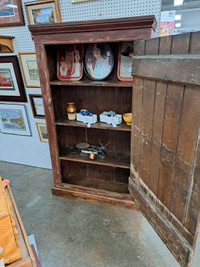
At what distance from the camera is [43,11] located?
190 centimetres

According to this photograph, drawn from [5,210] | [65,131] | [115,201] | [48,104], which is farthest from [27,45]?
[115,201]

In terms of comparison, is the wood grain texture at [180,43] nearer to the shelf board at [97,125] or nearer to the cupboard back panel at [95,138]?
the shelf board at [97,125]

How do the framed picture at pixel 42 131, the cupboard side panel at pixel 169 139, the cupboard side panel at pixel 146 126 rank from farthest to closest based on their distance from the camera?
the framed picture at pixel 42 131
the cupboard side panel at pixel 146 126
the cupboard side panel at pixel 169 139

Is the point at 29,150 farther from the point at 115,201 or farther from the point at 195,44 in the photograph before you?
the point at 195,44

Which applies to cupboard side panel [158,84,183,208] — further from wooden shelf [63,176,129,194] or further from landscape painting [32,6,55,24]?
landscape painting [32,6,55,24]

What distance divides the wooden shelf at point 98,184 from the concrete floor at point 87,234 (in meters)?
0.21

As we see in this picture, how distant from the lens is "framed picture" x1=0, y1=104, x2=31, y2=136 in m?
2.51

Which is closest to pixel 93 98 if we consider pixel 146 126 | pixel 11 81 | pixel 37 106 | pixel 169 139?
pixel 37 106

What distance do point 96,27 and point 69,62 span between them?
0.56 meters

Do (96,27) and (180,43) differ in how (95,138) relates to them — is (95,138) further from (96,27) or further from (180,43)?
(180,43)

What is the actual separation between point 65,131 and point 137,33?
1343 millimetres

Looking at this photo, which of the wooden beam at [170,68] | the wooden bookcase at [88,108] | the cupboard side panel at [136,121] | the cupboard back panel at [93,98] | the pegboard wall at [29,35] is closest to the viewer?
the wooden beam at [170,68]

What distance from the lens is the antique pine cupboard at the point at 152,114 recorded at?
80 centimetres

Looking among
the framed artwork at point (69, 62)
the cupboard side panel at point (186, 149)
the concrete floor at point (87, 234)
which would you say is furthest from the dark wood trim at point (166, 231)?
the framed artwork at point (69, 62)
